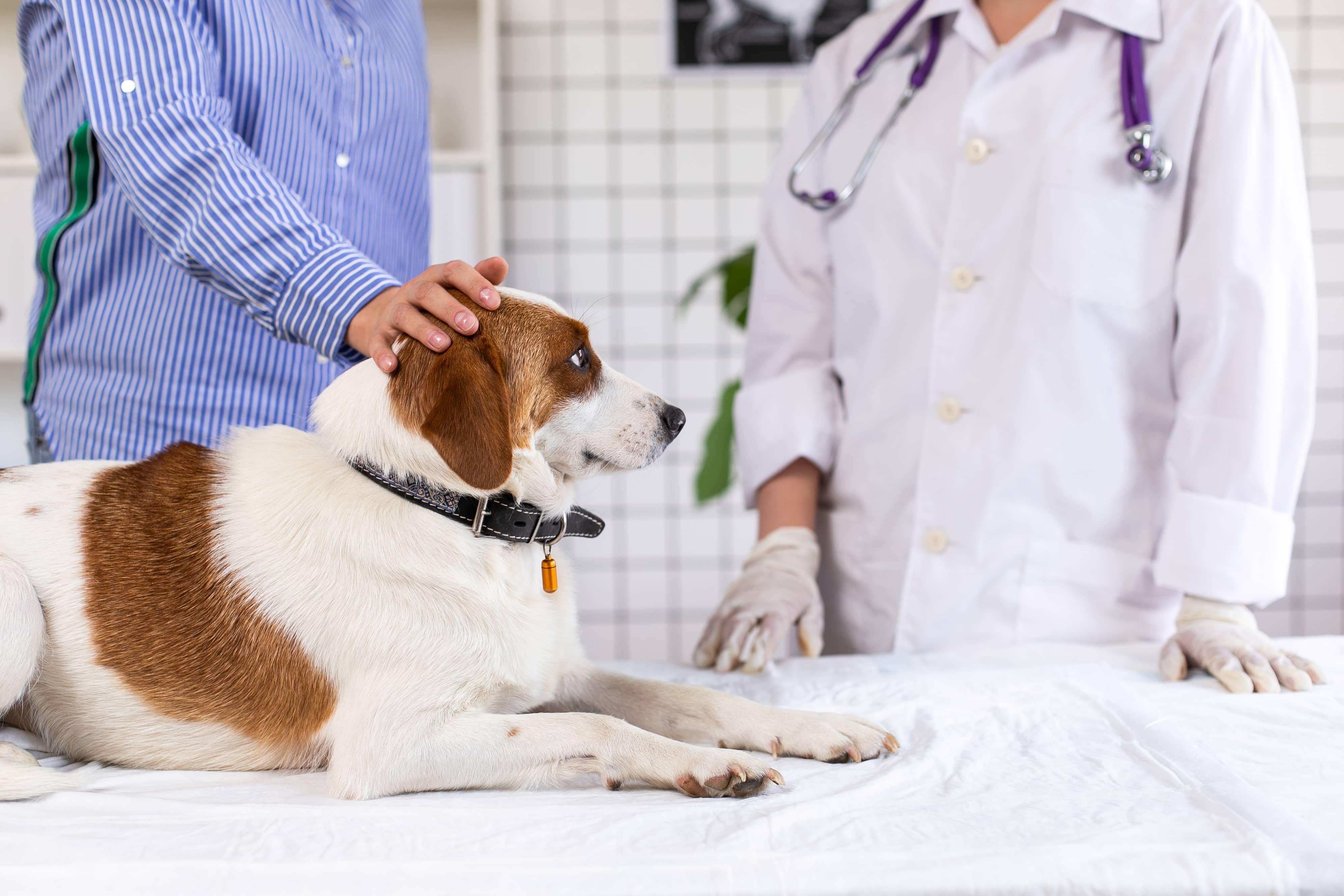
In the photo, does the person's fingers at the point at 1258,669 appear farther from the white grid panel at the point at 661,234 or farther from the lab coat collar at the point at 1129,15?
the white grid panel at the point at 661,234

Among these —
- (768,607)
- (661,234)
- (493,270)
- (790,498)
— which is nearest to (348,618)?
(493,270)

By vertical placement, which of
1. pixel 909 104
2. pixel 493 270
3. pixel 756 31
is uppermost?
pixel 756 31

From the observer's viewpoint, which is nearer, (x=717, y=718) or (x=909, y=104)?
A: (x=717, y=718)

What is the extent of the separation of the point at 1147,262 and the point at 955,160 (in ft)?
0.95

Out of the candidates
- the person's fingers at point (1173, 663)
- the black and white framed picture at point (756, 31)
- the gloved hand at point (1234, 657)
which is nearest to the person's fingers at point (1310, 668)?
the gloved hand at point (1234, 657)

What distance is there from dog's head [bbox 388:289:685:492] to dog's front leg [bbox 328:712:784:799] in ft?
0.65

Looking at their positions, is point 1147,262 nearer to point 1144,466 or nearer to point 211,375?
point 1144,466

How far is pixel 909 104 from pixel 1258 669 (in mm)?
880

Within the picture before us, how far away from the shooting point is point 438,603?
0.83 meters

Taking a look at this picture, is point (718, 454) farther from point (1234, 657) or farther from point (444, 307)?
point (444, 307)

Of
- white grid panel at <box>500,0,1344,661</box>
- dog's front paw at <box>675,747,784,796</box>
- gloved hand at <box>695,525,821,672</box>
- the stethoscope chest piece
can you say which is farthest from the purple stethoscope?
white grid panel at <box>500,0,1344,661</box>

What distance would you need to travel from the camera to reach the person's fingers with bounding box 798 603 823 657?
4.28ft

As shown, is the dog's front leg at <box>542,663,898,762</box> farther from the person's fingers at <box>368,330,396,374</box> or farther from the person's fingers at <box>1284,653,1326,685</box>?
the person's fingers at <box>1284,653,1326,685</box>

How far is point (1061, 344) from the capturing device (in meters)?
1.24
